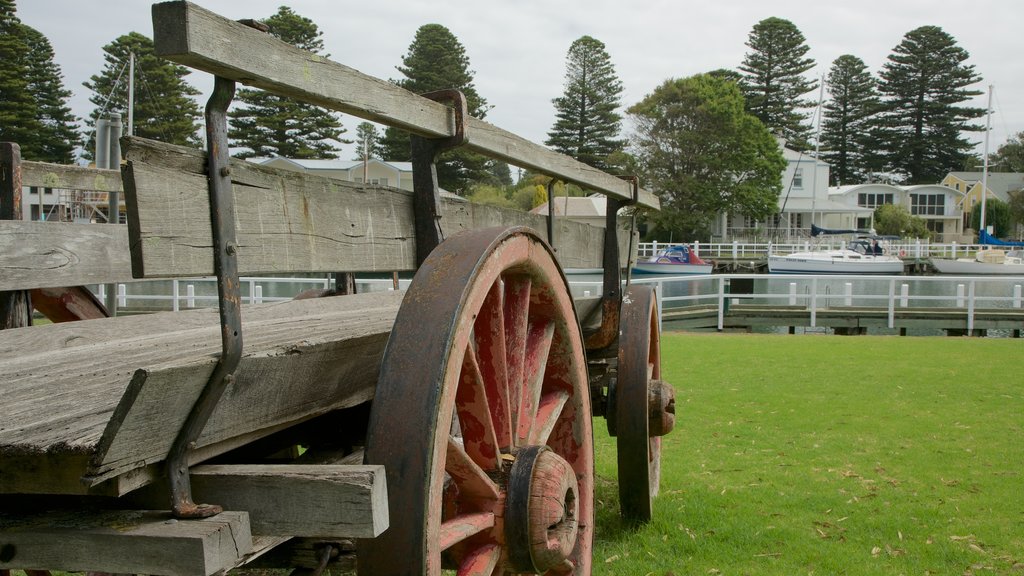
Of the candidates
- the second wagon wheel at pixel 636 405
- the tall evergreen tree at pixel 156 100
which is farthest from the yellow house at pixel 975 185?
the second wagon wheel at pixel 636 405

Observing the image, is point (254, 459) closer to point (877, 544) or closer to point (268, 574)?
point (268, 574)

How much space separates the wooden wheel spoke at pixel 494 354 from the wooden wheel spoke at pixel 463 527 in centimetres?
22

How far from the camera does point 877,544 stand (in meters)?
4.41

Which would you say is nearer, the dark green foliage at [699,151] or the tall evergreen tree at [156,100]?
the tall evergreen tree at [156,100]

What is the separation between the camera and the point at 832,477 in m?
5.73

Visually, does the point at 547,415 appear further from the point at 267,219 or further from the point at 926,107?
the point at 926,107

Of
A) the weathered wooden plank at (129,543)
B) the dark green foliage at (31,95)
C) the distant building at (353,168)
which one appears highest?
the dark green foliage at (31,95)

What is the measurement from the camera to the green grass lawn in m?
4.24

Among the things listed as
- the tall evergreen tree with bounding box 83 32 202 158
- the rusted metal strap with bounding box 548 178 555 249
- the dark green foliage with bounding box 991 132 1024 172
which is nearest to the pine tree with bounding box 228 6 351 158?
the tall evergreen tree with bounding box 83 32 202 158

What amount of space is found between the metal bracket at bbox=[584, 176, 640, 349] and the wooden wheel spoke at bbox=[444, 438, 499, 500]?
227cm

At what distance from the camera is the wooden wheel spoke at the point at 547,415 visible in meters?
2.53

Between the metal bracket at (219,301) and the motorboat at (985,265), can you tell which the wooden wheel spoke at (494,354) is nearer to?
the metal bracket at (219,301)

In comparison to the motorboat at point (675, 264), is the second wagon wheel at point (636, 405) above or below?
above

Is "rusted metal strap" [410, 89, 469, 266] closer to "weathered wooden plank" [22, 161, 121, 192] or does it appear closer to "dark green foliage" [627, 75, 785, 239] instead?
"weathered wooden plank" [22, 161, 121, 192]
